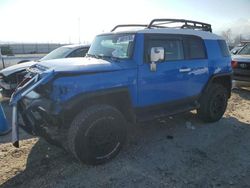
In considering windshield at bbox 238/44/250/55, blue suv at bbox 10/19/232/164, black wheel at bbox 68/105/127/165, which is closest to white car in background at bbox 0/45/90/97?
blue suv at bbox 10/19/232/164

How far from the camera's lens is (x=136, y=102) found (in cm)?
498

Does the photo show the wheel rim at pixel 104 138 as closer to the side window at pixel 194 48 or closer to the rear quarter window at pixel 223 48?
the side window at pixel 194 48

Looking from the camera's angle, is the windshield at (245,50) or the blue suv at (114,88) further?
the windshield at (245,50)

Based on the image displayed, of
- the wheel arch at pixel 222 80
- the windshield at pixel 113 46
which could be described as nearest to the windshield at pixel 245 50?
the wheel arch at pixel 222 80

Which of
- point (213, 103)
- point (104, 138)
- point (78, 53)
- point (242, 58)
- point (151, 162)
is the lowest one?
point (151, 162)

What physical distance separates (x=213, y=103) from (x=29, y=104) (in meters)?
3.97

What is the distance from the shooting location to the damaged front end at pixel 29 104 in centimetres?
415

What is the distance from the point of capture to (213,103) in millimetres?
6562

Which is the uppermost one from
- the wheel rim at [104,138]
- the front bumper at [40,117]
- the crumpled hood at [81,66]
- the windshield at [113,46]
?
the windshield at [113,46]

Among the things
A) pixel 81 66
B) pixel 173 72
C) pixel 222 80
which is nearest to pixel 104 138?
pixel 81 66

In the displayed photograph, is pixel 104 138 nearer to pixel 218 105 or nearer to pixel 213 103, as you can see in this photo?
pixel 213 103

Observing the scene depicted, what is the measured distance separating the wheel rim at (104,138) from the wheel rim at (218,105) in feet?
9.29

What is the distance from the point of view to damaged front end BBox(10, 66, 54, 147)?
4152 mm

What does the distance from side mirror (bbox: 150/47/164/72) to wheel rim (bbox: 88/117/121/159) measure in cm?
120
